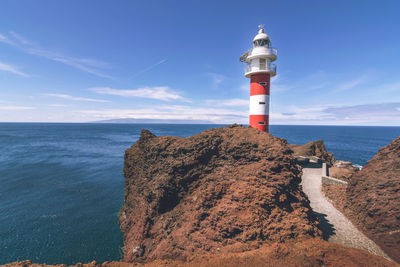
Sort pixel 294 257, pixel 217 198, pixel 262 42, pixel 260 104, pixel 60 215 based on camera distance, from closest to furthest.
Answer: pixel 294 257
pixel 217 198
pixel 60 215
pixel 260 104
pixel 262 42

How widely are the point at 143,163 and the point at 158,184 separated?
303 centimetres

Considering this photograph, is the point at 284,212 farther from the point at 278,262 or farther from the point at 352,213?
the point at 352,213

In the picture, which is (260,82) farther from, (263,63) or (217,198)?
(217,198)

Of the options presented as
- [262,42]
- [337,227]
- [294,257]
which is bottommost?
[337,227]

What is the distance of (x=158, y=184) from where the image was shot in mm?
8742

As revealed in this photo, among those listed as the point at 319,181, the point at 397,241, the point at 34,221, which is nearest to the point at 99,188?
the point at 34,221

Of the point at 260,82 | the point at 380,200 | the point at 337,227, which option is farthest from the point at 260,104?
the point at 337,227

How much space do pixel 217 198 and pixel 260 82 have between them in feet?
47.1

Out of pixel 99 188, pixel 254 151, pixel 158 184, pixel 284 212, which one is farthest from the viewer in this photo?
pixel 99 188

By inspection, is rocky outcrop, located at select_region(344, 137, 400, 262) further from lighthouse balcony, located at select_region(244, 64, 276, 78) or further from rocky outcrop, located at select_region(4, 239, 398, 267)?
lighthouse balcony, located at select_region(244, 64, 276, 78)

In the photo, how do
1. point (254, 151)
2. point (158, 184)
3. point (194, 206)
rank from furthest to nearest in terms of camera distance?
point (158, 184) → point (254, 151) → point (194, 206)

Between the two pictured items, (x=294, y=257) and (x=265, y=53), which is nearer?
(x=294, y=257)

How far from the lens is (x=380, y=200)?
8.55 m

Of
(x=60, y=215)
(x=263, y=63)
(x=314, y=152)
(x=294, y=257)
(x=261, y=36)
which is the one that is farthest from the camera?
(x=314, y=152)
